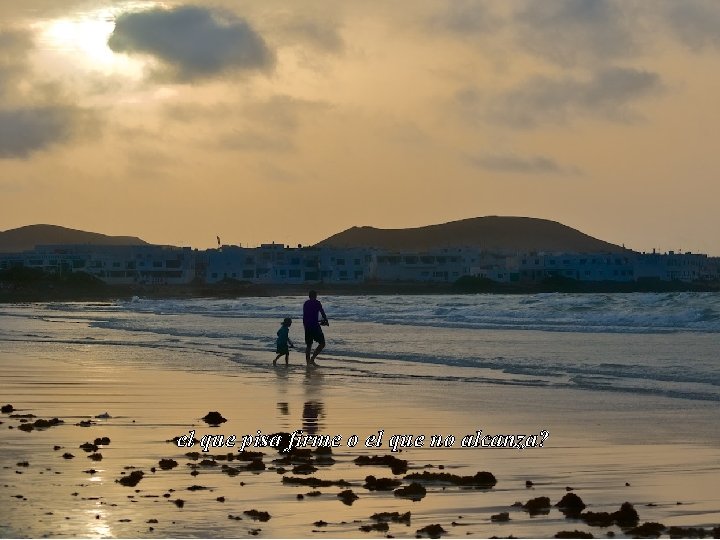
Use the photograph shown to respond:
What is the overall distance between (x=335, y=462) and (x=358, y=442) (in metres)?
1.44

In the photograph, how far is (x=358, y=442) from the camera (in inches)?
532

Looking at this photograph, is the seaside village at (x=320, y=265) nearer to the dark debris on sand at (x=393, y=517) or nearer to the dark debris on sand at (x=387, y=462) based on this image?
the dark debris on sand at (x=387, y=462)

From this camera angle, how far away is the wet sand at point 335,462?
365 inches

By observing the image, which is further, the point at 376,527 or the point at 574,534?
the point at 376,527

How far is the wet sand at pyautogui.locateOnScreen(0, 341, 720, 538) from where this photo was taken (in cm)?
927

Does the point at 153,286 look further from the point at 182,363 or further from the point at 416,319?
the point at 182,363

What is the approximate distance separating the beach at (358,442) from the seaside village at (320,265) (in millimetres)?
136487

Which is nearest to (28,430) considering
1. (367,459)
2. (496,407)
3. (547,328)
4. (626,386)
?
(367,459)

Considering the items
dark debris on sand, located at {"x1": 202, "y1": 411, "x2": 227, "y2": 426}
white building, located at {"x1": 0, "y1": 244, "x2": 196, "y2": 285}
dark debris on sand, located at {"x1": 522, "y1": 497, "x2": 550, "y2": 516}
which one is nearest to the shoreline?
white building, located at {"x1": 0, "y1": 244, "x2": 196, "y2": 285}

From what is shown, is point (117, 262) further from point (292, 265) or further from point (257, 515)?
point (257, 515)

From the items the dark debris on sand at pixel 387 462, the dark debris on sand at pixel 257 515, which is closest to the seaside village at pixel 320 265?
the dark debris on sand at pixel 387 462

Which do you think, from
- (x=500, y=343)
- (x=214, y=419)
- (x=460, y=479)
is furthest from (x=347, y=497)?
(x=500, y=343)

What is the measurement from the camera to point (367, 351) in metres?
31.1

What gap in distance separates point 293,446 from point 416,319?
1740 inches
